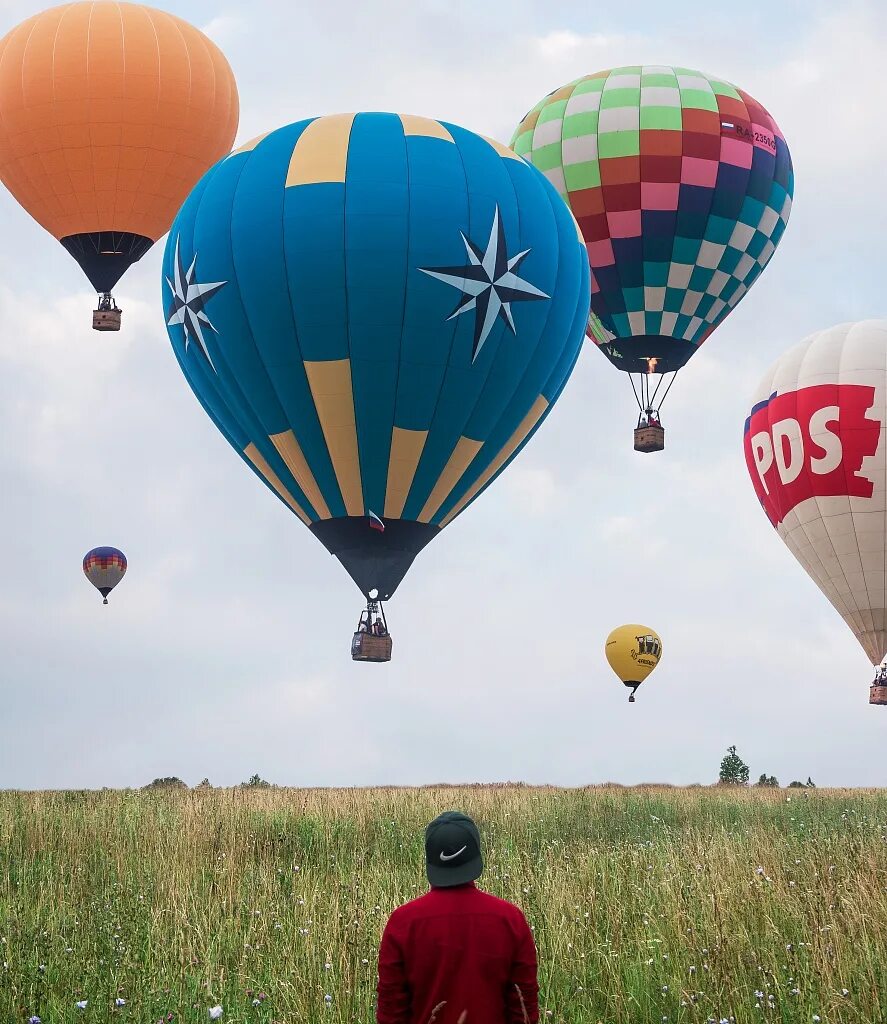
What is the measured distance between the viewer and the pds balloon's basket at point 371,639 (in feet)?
60.7

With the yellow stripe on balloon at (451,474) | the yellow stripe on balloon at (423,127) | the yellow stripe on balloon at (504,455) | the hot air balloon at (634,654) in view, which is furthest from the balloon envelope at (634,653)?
the yellow stripe on balloon at (423,127)

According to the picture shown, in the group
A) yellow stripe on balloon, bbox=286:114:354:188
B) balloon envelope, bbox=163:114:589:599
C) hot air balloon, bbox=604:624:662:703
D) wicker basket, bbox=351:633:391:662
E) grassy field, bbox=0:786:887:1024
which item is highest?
yellow stripe on balloon, bbox=286:114:354:188

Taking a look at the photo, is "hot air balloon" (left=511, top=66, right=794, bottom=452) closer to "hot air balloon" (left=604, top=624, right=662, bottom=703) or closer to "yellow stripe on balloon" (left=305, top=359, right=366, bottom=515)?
"yellow stripe on balloon" (left=305, top=359, right=366, bottom=515)

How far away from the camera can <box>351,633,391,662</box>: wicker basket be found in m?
18.5

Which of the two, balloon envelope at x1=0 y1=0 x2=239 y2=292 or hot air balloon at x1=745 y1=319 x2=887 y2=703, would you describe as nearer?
hot air balloon at x1=745 y1=319 x2=887 y2=703

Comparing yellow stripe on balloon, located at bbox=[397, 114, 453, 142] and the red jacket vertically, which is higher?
yellow stripe on balloon, located at bbox=[397, 114, 453, 142]

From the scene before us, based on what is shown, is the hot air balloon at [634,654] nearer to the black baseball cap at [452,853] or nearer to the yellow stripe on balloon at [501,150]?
the yellow stripe on balloon at [501,150]

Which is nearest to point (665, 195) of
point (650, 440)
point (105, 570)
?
point (650, 440)

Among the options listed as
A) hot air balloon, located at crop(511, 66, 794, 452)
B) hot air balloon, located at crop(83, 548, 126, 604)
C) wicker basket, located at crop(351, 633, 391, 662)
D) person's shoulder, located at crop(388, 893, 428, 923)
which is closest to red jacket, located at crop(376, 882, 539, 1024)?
person's shoulder, located at crop(388, 893, 428, 923)

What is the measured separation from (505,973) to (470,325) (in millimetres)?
14057

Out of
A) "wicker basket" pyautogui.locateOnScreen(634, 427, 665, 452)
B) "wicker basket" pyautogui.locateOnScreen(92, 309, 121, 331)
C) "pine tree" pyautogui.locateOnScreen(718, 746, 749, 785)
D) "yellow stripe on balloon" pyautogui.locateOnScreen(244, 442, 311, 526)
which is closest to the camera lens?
"yellow stripe on balloon" pyautogui.locateOnScreen(244, 442, 311, 526)

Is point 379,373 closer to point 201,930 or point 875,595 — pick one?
point 201,930

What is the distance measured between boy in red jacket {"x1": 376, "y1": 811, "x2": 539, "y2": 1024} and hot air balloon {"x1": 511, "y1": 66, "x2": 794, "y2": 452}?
2294 cm

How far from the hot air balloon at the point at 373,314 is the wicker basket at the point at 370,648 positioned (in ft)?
0.11
